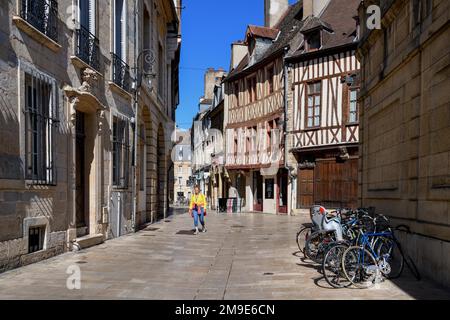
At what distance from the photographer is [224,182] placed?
110ft

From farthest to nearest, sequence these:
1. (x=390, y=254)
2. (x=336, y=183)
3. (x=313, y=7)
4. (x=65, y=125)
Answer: (x=313, y=7)
(x=336, y=183)
(x=65, y=125)
(x=390, y=254)

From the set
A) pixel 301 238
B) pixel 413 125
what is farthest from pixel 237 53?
pixel 413 125

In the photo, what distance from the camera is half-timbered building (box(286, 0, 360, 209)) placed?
2014cm

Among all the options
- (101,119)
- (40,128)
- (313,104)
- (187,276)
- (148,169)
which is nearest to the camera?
(187,276)

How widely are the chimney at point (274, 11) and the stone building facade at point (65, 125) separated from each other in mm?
18300

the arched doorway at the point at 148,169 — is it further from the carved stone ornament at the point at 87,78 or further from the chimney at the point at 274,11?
the chimney at the point at 274,11

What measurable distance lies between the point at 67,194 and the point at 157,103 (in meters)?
9.85

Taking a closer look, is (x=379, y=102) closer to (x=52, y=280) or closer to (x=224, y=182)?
(x=52, y=280)

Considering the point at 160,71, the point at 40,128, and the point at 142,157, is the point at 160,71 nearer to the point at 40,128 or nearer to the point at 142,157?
the point at 142,157

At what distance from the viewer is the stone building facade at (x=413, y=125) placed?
6109 millimetres

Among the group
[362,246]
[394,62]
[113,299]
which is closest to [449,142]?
[362,246]

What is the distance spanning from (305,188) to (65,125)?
15.0 metres

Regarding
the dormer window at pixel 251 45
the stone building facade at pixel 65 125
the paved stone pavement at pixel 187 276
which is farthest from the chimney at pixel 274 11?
the paved stone pavement at pixel 187 276

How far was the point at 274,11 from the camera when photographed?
99.8ft
